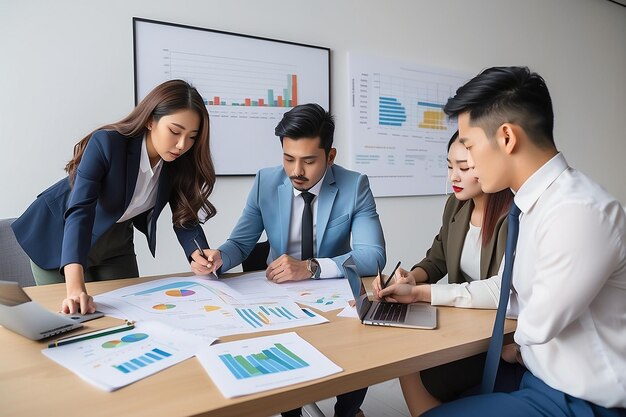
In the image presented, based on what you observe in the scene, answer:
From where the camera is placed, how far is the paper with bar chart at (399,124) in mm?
3104

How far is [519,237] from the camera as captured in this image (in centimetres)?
101

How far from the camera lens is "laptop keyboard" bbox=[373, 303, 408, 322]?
1046 mm

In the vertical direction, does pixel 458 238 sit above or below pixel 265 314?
above

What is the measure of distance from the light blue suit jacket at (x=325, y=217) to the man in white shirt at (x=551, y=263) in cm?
79

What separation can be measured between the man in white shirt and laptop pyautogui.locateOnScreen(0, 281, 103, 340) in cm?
78

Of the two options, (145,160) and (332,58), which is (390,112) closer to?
(332,58)

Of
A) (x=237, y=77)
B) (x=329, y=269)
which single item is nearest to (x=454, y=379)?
(x=329, y=269)

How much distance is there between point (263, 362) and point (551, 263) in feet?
1.80

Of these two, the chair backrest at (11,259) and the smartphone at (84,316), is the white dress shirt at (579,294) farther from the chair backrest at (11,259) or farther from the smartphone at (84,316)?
the chair backrest at (11,259)

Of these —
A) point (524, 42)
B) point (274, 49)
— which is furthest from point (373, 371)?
point (524, 42)

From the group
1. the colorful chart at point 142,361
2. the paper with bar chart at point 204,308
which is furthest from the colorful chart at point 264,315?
the colorful chart at point 142,361

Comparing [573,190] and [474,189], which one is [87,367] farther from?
[474,189]

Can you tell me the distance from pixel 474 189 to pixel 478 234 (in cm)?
15

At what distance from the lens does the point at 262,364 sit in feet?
2.56
